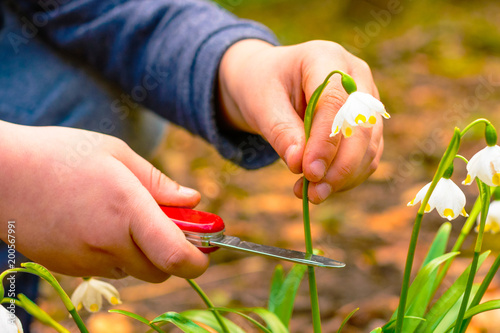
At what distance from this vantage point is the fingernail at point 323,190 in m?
0.56

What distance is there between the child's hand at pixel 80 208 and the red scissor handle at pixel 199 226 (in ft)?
0.05

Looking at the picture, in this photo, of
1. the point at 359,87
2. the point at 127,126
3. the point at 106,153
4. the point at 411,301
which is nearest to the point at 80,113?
the point at 127,126

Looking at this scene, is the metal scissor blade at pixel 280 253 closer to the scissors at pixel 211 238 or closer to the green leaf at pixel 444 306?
the scissors at pixel 211 238

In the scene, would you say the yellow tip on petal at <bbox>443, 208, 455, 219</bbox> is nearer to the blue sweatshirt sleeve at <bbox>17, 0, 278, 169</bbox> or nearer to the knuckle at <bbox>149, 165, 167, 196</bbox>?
the knuckle at <bbox>149, 165, 167, 196</bbox>

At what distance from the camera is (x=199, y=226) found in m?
0.55

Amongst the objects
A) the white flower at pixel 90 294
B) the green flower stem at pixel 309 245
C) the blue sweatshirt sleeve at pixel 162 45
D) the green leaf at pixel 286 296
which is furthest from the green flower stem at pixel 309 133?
the blue sweatshirt sleeve at pixel 162 45

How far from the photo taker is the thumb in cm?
60

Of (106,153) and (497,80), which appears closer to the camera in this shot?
(106,153)

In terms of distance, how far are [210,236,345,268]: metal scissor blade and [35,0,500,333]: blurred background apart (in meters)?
0.52

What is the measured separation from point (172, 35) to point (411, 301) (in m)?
0.67

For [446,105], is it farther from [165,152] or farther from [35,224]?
[35,224]

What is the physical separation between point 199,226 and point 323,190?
5.7 inches

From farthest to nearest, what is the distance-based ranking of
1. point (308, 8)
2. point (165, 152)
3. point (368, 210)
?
1. point (308, 8)
2. point (165, 152)
3. point (368, 210)

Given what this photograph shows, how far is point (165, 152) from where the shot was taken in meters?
2.18
